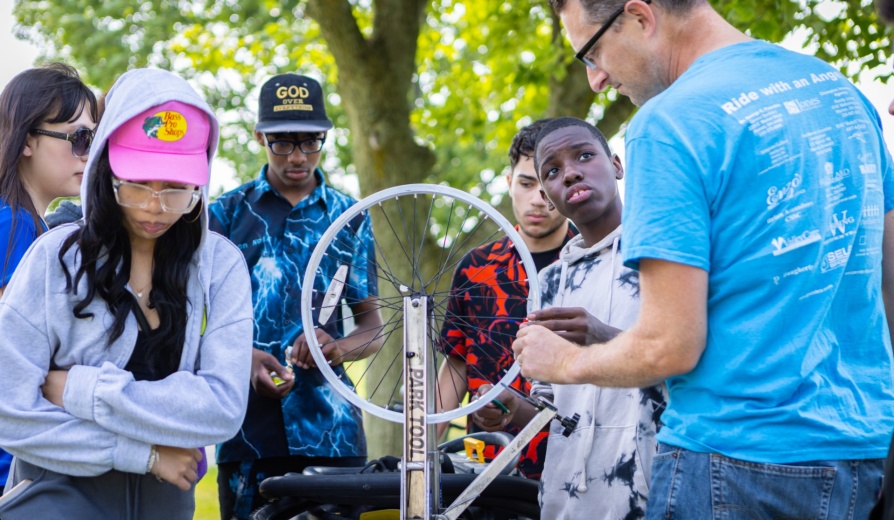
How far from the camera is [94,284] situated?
92.7 inches

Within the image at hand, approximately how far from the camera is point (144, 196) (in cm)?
243

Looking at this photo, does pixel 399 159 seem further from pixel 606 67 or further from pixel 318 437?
pixel 606 67

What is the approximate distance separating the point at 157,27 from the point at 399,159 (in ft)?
18.6

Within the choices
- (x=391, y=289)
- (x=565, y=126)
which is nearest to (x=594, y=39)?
(x=565, y=126)

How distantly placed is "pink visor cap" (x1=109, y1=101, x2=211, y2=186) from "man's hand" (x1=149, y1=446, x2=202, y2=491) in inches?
25.8

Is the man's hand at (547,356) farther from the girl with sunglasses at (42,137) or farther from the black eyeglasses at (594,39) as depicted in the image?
the girl with sunglasses at (42,137)

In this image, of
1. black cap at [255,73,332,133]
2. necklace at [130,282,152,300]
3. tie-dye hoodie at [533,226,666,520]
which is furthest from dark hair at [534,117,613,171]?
necklace at [130,282,152,300]

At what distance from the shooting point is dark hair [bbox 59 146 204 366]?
2.36 metres

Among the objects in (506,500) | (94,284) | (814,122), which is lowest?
(506,500)

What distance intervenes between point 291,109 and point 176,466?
198cm

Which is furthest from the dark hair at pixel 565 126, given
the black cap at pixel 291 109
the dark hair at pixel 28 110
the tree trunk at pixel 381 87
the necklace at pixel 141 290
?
the tree trunk at pixel 381 87

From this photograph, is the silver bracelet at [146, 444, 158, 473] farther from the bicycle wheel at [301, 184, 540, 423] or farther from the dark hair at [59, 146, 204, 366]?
the bicycle wheel at [301, 184, 540, 423]

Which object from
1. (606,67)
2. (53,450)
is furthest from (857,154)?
(53,450)

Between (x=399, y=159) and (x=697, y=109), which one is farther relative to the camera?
(x=399, y=159)
